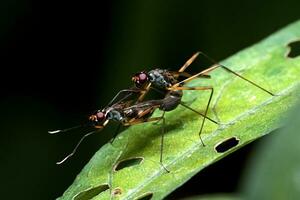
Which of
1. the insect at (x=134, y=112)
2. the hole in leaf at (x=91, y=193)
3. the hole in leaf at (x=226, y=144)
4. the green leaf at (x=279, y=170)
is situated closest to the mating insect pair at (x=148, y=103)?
the insect at (x=134, y=112)

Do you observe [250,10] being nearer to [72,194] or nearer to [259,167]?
[72,194]

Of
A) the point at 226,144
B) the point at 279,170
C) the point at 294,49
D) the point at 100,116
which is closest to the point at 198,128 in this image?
the point at 226,144

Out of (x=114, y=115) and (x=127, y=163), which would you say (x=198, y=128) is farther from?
(x=114, y=115)

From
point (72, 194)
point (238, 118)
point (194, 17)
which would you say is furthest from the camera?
point (194, 17)

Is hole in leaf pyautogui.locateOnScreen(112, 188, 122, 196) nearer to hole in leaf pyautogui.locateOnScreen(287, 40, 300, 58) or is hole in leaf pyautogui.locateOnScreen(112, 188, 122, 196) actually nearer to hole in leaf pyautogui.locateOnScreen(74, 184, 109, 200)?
hole in leaf pyautogui.locateOnScreen(74, 184, 109, 200)

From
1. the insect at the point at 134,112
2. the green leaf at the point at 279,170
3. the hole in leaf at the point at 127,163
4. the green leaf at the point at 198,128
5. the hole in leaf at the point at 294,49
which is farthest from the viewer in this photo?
the hole in leaf at the point at 294,49

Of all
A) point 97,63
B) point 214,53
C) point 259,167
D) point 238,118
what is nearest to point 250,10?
point 214,53

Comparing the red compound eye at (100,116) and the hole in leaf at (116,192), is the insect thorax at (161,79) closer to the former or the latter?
the red compound eye at (100,116)
